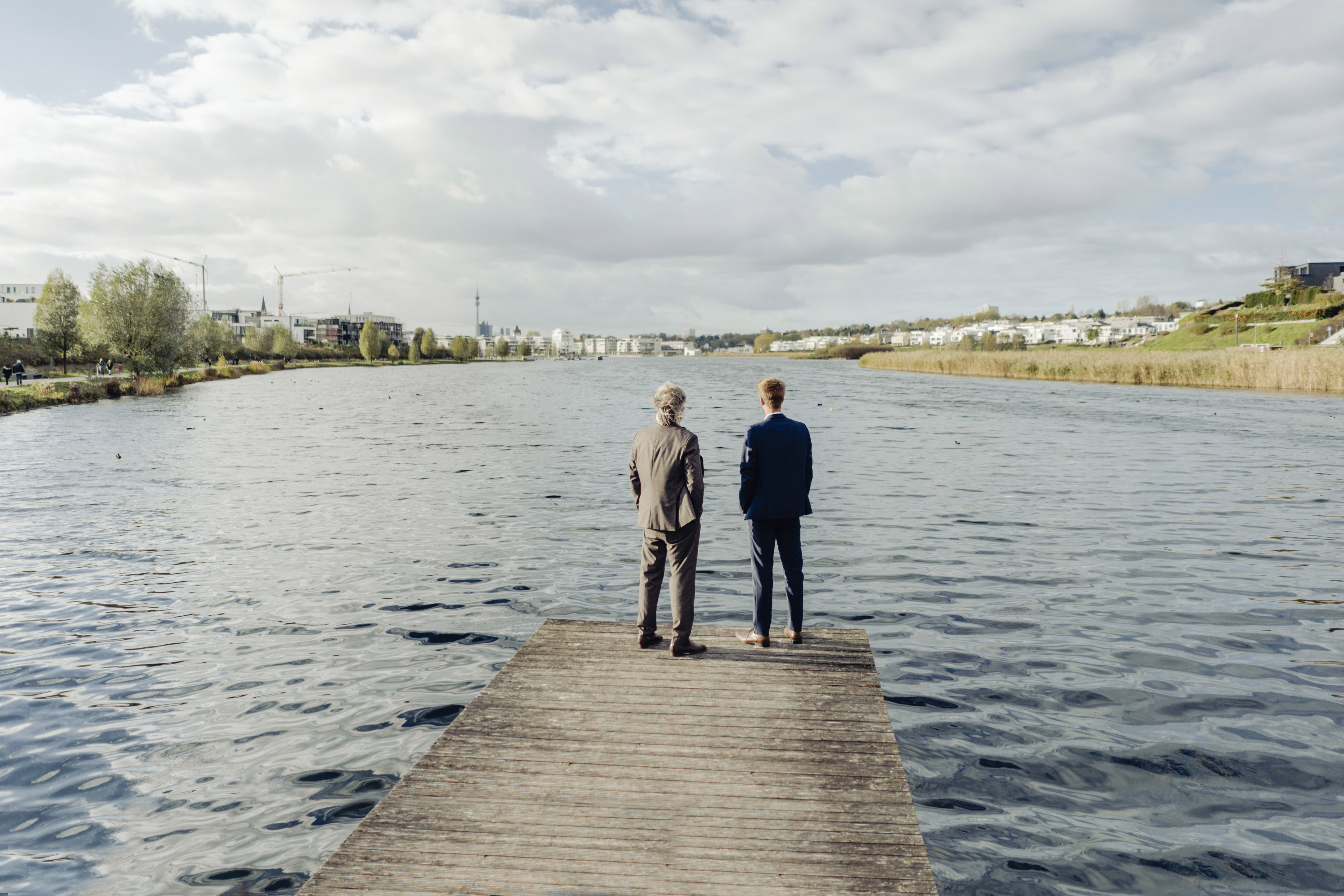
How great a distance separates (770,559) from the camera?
881 centimetres

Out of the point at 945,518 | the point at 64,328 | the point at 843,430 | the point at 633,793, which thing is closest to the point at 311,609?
the point at 633,793

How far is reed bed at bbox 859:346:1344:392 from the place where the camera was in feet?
197

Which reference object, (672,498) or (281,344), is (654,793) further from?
(281,344)

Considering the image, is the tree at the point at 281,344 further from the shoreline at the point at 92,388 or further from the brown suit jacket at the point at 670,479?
the brown suit jacket at the point at 670,479

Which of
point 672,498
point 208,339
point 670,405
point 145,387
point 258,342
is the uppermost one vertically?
point 258,342

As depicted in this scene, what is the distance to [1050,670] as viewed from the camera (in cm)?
1044

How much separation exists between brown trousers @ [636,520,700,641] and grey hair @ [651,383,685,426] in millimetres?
1130

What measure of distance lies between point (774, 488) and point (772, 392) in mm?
1048

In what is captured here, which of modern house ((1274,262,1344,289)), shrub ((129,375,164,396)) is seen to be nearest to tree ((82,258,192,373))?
shrub ((129,375,164,396))

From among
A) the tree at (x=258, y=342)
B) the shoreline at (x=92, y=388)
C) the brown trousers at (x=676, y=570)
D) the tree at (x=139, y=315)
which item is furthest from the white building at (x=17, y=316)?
the brown trousers at (x=676, y=570)

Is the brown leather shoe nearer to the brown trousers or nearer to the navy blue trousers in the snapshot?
the brown trousers

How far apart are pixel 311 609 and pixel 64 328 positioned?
329 ft

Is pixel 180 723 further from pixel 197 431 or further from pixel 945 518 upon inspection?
pixel 197 431

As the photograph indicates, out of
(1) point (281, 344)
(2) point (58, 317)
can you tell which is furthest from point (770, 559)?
(1) point (281, 344)
